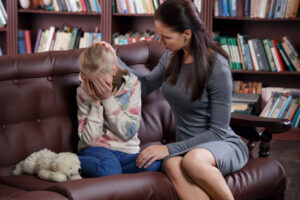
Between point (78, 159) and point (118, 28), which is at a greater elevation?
point (118, 28)

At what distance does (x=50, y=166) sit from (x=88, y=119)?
0.27 m

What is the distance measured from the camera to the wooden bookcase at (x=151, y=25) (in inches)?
173

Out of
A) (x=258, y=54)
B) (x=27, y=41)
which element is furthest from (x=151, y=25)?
(x=27, y=41)

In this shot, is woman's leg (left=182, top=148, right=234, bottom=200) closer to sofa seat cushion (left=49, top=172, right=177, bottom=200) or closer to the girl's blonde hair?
sofa seat cushion (left=49, top=172, right=177, bottom=200)

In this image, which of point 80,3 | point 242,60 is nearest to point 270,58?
point 242,60

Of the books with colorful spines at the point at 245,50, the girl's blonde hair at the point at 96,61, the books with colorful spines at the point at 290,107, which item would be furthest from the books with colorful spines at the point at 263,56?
the girl's blonde hair at the point at 96,61

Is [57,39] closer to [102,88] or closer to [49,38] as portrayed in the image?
[49,38]

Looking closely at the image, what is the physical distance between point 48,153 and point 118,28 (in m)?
2.67

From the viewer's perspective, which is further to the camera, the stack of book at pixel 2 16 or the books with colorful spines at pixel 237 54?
the stack of book at pixel 2 16

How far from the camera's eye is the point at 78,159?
2.13m

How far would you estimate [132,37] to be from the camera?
4.50m

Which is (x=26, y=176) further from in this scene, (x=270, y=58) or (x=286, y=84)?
(x=286, y=84)

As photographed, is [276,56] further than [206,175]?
Yes

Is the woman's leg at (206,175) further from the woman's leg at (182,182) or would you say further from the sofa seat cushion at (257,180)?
the sofa seat cushion at (257,180)
